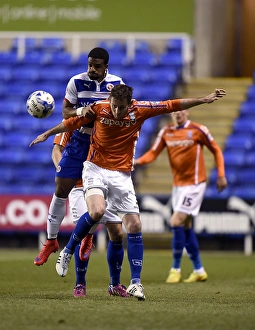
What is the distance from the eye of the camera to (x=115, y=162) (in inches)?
334

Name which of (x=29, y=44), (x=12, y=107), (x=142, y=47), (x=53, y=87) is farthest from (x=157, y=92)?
(x=29, y=44)

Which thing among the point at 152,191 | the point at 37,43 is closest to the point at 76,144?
the point at 152,191

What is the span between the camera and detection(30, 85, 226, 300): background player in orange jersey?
8258mm

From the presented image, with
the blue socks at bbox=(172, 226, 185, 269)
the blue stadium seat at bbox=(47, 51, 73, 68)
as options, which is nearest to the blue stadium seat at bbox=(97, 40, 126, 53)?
the blue stadium seat at bbox=(47, 51, 73, 68)

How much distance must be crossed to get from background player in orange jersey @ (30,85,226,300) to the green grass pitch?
0.53 m

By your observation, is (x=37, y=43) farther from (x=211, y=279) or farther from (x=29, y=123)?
(x=211, y=279)

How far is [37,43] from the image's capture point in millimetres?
23234

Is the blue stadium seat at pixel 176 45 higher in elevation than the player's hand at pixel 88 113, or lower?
lower

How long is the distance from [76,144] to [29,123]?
38.6 ft

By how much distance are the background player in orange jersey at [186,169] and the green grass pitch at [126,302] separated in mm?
552

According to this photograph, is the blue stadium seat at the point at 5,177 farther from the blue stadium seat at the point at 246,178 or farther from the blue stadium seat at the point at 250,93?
the blue stadium seat at the point at 250,93

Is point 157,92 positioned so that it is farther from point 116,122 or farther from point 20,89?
point 116,122

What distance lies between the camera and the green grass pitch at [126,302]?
6391 millimetres

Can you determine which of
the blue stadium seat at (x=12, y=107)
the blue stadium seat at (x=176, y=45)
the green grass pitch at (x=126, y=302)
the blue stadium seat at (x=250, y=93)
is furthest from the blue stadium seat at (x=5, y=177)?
the green grass pitch at (x=126, y=302)
